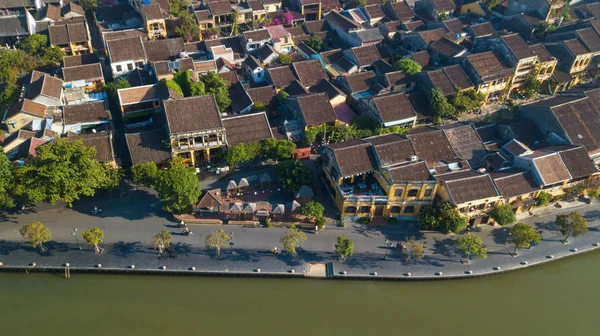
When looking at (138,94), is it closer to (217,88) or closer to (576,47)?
(217,88)

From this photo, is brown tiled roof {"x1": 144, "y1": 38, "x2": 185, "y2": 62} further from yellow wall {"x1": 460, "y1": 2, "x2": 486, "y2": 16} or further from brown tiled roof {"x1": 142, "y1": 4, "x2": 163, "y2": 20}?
yellow wall {"x1": 460, "y1": 2, "x2": 486, "y2": 16}

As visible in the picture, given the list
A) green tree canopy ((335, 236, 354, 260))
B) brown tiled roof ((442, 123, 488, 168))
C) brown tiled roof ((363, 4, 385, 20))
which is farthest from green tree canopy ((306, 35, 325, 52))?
green tree canopy ((335, 236, 354, 260))

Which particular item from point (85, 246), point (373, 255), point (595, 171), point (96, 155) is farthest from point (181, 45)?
point (595, 171)

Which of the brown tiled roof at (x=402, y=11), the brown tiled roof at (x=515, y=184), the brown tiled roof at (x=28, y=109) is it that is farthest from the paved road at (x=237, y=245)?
the brown tiled roof at (x=402, y=11)

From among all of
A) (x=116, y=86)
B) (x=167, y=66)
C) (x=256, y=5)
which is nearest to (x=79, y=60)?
(x=116, y=86)

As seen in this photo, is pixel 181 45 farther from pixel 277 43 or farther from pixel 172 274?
pixel 172 274

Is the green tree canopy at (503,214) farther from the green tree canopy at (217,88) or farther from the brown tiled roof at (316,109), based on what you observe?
the green tree canopy at (217,88)
